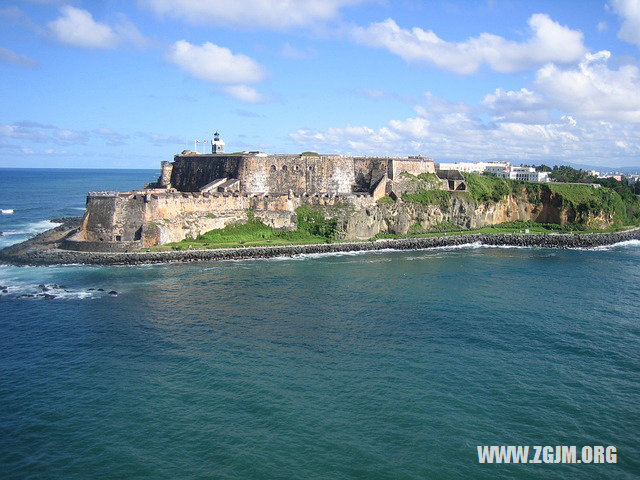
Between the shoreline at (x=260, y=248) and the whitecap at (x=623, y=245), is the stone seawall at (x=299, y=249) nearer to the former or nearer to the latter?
the shoreline at (x=260, y=248)

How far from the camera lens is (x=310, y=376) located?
21.3 metres

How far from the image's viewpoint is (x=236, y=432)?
57.4ft

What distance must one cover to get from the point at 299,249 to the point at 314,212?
6470 millimetres

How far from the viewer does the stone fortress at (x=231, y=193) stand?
146 ft

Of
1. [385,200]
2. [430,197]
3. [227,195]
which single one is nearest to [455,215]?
[430,197]

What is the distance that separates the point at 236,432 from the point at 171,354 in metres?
7.00

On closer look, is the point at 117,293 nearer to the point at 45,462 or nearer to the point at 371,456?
the point at 45,462

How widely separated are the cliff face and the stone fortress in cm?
166

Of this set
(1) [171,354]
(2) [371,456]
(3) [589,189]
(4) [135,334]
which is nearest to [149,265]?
(4) [135,334]

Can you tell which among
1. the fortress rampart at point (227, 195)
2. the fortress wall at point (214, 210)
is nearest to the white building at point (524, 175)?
the fortress rampart at point (227, 195)

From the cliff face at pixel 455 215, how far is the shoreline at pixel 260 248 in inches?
100

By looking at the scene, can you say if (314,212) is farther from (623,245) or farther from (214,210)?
(623,245)

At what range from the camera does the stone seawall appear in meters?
41.5

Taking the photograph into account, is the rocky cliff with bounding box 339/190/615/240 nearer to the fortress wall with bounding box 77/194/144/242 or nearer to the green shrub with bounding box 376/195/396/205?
the green shrub with bounding box 376/195/396/205
